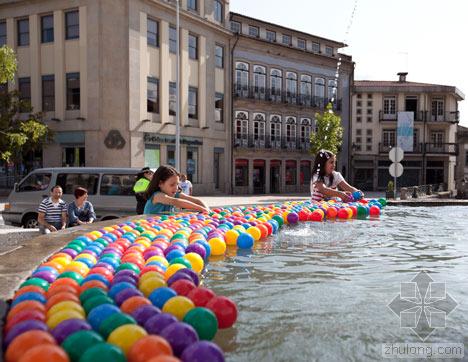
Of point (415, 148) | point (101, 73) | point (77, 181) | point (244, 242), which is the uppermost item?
point (101, 73)

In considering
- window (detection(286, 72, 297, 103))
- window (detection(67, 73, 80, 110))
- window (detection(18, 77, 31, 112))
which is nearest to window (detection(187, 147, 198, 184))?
window (detection(67, 73, 80, 110))

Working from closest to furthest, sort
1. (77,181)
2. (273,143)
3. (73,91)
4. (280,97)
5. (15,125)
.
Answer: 1. (77,181)
2. (15,125)
3. (73,91)
4. (273,143)
5. (280,97)

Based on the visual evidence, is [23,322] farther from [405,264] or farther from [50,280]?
[405,264]

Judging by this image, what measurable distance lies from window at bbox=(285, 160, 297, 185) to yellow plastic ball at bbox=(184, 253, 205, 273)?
3904 cm

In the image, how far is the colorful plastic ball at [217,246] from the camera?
6223 mm

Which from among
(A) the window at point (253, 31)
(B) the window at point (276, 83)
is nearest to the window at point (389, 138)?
(B) the window at point (276, 83)

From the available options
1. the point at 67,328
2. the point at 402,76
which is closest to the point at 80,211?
the point at 67,328

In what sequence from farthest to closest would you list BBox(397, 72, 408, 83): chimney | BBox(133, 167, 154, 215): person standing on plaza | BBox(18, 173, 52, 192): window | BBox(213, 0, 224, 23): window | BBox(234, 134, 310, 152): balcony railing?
BBox(397, 72, 408, 83): chimney, BBox(234, 134, 310, 152): balcony railing, BBox(213, 0, 224, 23): window, BBox(18, 173, 52, 192): window, BBox(133, 167, 154, 215): person standing on plaza

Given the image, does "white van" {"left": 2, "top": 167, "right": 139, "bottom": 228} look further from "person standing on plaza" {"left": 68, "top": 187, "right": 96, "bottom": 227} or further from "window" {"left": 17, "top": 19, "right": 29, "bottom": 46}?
"window" {"left": 17, "top": 19, "right": 29, "bottom": 46}

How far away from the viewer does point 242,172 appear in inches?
1586

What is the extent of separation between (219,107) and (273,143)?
7151 millimetres

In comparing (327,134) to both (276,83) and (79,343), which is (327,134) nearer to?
(276,83)

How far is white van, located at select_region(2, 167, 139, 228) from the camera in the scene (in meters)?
12.4

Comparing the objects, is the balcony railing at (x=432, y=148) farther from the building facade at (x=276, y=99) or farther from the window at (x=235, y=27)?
the window at (x=235, y=27)
